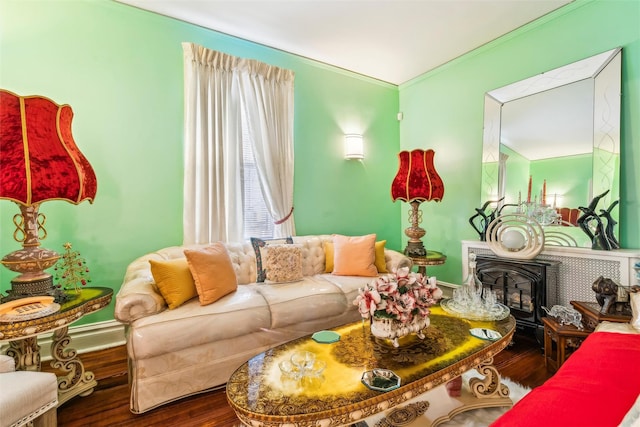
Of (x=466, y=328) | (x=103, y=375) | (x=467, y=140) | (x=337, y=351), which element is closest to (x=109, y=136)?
(x=103, y=375)

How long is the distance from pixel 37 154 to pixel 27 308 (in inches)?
33.2

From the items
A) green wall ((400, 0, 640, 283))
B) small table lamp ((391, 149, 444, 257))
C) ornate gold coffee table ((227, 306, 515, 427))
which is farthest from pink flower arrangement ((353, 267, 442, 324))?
green wall ((400, 0, 640, 283))

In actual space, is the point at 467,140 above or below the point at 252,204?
above

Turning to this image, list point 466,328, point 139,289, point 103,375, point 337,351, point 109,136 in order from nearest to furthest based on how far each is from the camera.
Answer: point 337,351
point 466,328
point 139,289
point 103,375
point 109,136

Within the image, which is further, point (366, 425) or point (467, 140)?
point (467, 140)

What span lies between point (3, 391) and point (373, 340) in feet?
5.31

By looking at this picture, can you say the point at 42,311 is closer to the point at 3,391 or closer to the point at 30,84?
the point at 3,391

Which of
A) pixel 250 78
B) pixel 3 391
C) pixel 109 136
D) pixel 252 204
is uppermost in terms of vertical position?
pixel 250 78

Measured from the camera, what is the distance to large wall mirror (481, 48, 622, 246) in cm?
251

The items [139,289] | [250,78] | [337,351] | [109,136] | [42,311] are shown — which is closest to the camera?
[337,351]

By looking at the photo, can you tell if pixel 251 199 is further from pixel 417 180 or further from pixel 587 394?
pixel 587 394

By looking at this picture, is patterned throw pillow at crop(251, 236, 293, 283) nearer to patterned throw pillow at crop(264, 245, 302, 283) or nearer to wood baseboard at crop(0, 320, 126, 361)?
patterned throw pillow at crop(264, 245, 302, 283)

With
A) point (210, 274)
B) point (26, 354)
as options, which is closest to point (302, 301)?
point (210, 274)

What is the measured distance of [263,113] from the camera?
10.7 feet
